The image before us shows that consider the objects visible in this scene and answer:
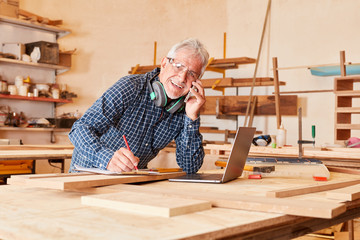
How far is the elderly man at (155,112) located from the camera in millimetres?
1950

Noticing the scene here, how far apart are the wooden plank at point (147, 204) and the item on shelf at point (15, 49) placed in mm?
4973

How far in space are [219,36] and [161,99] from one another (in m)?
5.14

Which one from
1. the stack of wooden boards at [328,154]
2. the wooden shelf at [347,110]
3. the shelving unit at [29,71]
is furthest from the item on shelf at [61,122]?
the wooden shelf at [347,110]

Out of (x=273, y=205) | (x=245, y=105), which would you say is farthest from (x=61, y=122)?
(x=273, y=205)

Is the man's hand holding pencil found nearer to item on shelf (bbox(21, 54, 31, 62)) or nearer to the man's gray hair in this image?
the man's gray hair

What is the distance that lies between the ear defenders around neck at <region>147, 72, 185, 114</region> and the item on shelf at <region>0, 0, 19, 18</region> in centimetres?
403

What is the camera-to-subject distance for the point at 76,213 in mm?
964

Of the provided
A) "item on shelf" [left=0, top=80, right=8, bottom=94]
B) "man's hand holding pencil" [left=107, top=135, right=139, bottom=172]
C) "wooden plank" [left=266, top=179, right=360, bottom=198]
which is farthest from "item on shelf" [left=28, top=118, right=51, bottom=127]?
"wooden plank" [left=266, top=179, right=360, bottom=198]

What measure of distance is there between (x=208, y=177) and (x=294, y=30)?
204 inches

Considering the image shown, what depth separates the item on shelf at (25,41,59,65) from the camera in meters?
5.63

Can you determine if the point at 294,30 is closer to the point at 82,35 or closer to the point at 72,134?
the point at 82,35

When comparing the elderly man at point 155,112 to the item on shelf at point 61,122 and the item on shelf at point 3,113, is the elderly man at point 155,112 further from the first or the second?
the item on shelf at point 61,122

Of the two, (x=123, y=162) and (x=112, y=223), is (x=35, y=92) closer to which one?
(x=123, y=162)

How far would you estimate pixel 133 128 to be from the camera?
209 centimetres
